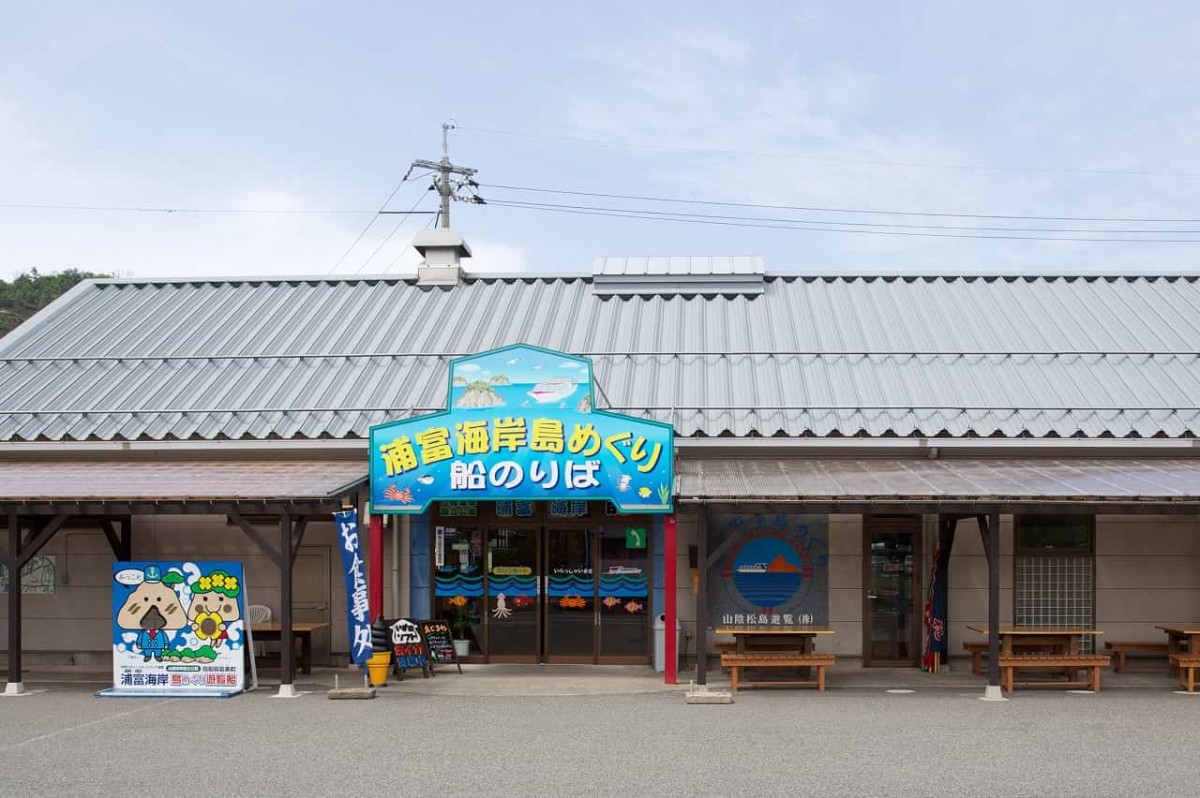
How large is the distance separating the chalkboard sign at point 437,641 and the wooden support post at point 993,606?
6351mm

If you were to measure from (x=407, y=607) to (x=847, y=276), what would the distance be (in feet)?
30.8

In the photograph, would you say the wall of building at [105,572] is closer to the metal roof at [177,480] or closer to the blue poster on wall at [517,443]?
the metal roof at [177,480]

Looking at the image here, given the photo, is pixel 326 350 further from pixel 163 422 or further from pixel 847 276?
pixel 847 276

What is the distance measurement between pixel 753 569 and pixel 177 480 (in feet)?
23.8

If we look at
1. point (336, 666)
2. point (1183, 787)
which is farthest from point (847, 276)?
point (1183, 787)

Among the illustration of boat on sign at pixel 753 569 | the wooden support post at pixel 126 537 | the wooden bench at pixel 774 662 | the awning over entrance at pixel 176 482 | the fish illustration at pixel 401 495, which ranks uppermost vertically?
the awning over entrance at pixel 176 482

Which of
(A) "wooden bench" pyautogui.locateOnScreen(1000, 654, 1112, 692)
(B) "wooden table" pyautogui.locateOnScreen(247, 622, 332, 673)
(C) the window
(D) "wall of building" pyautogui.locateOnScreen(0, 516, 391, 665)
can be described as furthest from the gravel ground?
(D) "wall of building" pyautogui.locateOnScreen(0, 516, 391, 665)

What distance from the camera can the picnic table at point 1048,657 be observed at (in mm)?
12664

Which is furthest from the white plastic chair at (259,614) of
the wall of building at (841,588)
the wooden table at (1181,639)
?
the wooden table at (1181,639)

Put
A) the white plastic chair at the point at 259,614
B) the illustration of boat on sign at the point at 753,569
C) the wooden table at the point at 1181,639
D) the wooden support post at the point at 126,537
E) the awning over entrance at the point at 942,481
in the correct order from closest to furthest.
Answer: the awning over entrance at the point at 942,481 < the wooden table at the point at 1181,639 < the illustration of boat on sign at the point at 753,569 < the white plastic chair at the point at 259,614 < the wooden support post at the point at 126,537

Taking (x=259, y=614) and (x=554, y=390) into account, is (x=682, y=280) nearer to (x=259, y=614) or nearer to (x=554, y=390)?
(x=554, y=390)

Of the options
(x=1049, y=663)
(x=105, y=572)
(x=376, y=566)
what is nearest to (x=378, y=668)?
(x=376, y=566)

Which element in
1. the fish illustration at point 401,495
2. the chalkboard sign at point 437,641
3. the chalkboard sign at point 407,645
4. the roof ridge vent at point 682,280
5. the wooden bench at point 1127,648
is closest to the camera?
the fish illustration at point 401,495

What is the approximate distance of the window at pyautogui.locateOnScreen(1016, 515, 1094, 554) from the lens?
48.2 ft
